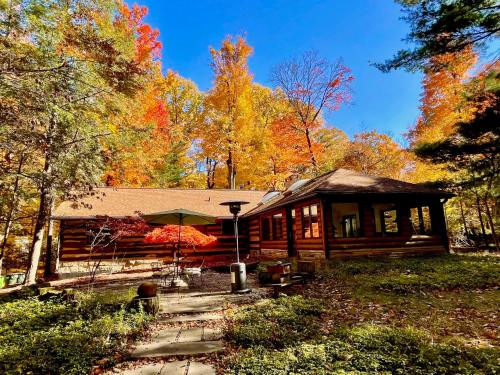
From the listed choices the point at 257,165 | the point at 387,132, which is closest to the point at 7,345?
the point at 257,165

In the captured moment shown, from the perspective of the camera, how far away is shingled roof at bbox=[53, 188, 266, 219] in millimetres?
15711

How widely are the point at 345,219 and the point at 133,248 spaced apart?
13.6 m

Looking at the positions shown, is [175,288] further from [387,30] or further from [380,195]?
[387,30]

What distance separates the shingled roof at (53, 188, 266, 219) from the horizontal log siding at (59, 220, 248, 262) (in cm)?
89

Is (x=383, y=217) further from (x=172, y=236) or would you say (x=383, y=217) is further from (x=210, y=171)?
(x=210, y=171)

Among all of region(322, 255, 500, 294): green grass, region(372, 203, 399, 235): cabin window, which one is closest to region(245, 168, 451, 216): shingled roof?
region(372, 203, 399, 235): cabin window

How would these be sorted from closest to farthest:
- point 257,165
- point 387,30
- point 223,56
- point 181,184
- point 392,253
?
point 387,30 → point 392,253 → point 223,56 → point 257,165 → point 181,184

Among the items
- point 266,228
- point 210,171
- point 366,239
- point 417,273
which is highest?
point 210,171

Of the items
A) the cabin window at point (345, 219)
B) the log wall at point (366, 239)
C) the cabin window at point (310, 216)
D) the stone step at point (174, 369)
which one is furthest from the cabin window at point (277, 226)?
the stone step at point (174, 369)

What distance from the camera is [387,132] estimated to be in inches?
1158

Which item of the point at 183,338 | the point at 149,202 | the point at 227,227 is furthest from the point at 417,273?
the point at 149,202

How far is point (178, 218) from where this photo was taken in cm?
1060

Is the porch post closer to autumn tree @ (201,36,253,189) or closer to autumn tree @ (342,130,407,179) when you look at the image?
autumn tree @ (201,36,253,189)

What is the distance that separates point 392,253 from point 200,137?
54.8 ft
